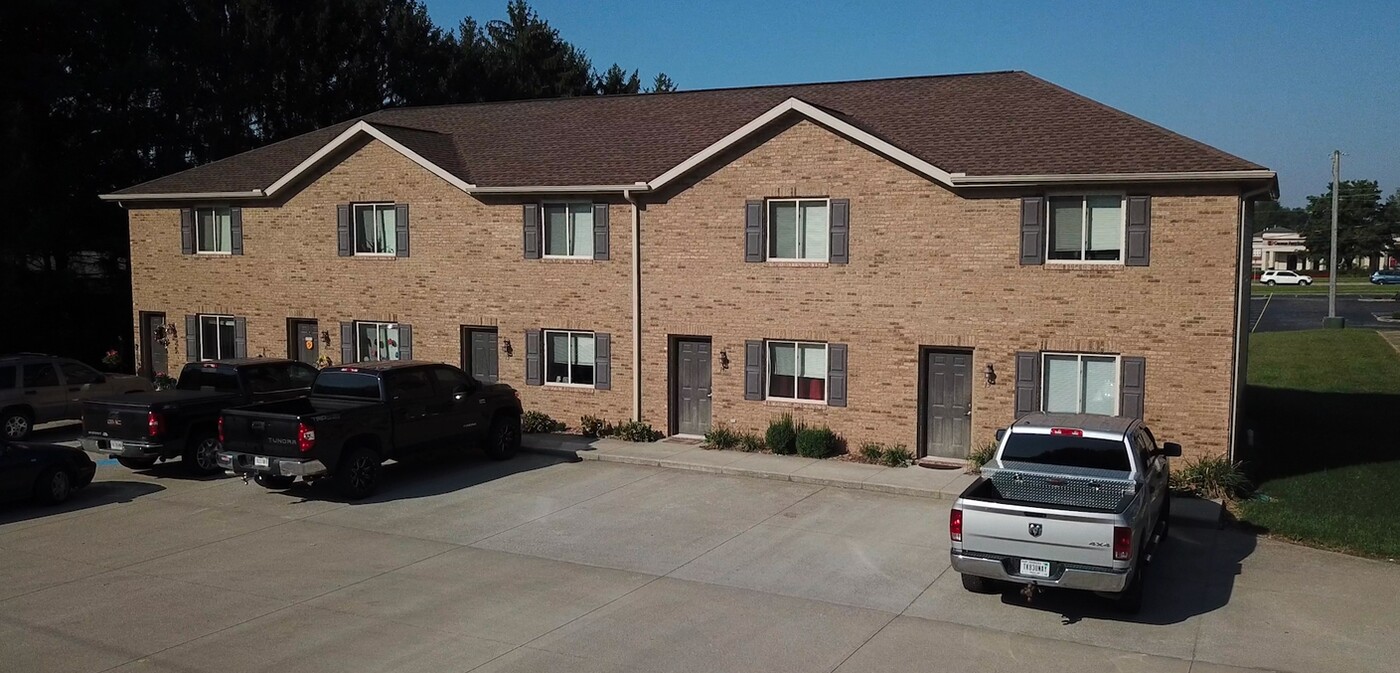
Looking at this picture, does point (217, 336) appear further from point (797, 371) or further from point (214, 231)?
point (797, 371)

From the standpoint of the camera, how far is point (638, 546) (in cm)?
1368

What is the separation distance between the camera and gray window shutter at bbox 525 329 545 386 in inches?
889

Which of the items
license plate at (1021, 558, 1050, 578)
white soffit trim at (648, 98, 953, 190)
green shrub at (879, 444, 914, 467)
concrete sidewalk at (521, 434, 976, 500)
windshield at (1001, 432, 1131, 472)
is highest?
white soffit trim at (648, 98, 953, 190)

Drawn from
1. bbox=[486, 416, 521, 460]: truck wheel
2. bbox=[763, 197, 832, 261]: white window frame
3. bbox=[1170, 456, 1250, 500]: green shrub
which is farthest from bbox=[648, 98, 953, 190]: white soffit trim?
bbox=[1170, 456, 1250, 500]: green shrub

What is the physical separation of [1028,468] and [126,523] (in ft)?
39.9

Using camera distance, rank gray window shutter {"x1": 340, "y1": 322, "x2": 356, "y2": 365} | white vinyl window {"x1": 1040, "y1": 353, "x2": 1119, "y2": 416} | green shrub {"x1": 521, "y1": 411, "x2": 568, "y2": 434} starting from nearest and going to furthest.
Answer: white vinyl window {"x1": 1040, "y1": 353, "x2": 1119, "y2": 416}, green shrub {"x1": 521, "y1": 411, "x2": 568, "y2": 434}, gray window shutter {"x1": 340, "y1": 322, "x2": 356, "y2": 365}

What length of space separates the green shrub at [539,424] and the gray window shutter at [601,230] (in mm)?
3539

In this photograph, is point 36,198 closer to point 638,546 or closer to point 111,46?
point 111,46

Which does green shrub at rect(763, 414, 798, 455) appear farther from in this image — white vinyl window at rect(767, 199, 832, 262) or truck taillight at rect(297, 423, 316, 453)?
truck taillight at rect(297, 423, 316, 453)

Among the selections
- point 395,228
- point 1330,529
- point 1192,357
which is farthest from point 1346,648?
point 395,228

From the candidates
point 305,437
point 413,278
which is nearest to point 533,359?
point 413,278

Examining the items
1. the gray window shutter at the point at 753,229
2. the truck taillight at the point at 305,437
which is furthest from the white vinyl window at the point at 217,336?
the gray window shutter at the point at 753,229

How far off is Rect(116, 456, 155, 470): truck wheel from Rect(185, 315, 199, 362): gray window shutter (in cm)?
916

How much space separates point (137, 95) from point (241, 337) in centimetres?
1455
